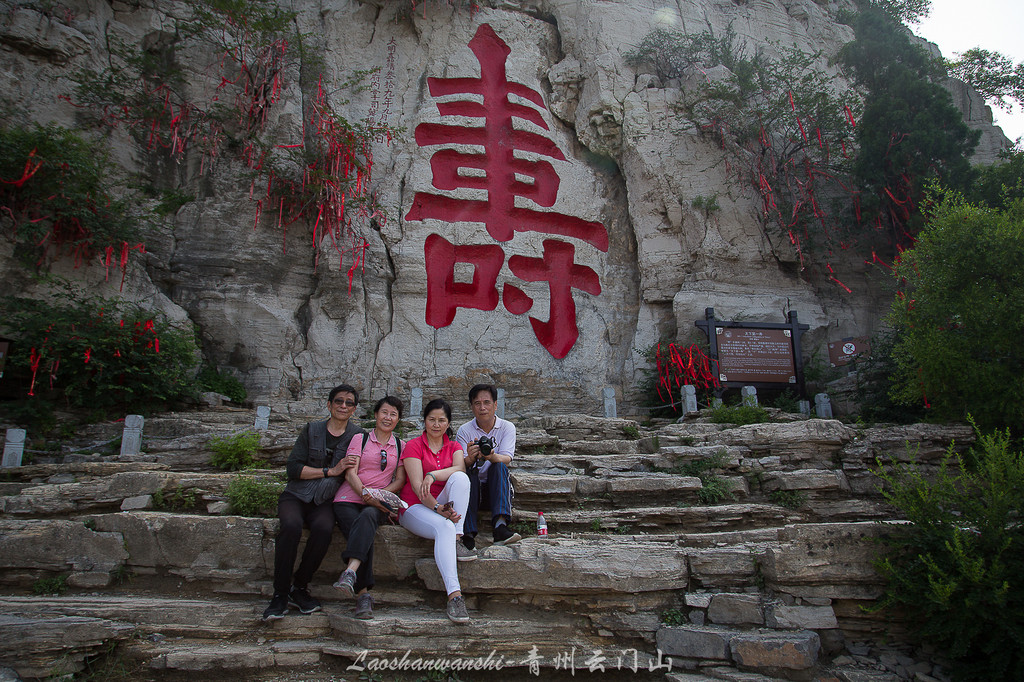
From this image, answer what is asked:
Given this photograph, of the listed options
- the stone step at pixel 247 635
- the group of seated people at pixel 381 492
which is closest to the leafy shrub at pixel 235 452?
the stone step at pixel 247 635

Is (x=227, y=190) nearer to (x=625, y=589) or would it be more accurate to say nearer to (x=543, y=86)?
(x=543, y=86)

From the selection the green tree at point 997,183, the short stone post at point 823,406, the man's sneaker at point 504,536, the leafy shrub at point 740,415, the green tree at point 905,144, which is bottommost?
the man's sneaker at point 504,536

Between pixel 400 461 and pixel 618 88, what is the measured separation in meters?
9.71

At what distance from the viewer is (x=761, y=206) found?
10625mm

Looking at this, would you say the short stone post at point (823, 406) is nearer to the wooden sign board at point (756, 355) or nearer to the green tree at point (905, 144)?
the wooden sign board at point (756, 355)

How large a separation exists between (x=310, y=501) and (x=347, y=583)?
60cm

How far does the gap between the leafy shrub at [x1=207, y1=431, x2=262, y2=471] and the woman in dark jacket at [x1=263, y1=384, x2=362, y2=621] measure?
2300 millimetres

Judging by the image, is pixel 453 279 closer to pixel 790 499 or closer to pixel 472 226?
pixel 472 226

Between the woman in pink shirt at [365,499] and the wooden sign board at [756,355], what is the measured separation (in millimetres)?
6152

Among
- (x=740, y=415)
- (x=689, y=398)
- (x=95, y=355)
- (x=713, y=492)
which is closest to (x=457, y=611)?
(x=713, y=492)

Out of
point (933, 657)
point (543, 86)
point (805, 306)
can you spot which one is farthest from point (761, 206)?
point (933, 657)

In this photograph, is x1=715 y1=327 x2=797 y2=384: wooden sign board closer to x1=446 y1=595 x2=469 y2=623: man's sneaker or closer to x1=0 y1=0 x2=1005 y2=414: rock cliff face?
x1=0 y1=0 x2=1005 y2=414: rock cliff face

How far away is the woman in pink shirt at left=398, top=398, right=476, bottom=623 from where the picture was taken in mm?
3453

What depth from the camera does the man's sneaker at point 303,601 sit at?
3537mm
